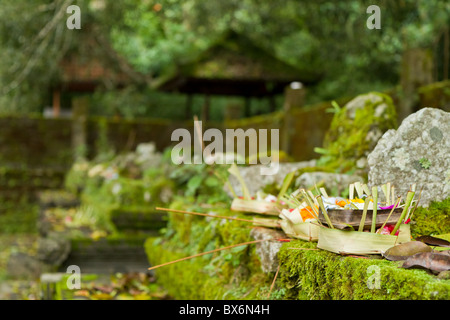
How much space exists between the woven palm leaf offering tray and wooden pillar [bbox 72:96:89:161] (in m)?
11.6

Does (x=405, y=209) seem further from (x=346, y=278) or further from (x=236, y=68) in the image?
(x=236, y=68)

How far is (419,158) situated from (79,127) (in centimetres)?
1159

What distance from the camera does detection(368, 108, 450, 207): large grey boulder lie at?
2.62 meters

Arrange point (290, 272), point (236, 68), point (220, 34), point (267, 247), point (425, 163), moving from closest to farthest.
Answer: point (290, 272) → point (425, 163) → point (267, 247) → point (236, 68) → point (220, 34)

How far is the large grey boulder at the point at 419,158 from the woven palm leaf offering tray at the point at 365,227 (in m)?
0.34

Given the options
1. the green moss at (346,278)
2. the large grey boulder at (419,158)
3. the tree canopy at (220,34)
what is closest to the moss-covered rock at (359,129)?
the large grey boulder at (419,158)

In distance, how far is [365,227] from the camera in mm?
2301

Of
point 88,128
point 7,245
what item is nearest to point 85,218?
point 7,245

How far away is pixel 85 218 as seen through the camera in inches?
331

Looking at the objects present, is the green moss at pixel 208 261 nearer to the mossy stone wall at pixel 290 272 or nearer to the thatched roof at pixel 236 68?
the mossy stone wall at pixel 290 272

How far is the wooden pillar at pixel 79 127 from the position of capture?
13.2 m

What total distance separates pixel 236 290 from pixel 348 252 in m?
1.14

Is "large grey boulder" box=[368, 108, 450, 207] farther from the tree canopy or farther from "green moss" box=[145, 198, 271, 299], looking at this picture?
the tree canopy

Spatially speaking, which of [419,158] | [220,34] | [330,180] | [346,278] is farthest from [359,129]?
[220,34]
